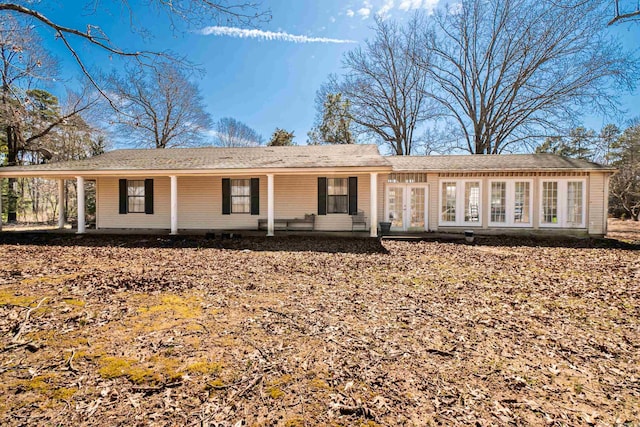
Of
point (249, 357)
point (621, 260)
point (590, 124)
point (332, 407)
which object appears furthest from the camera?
point (590, 124)

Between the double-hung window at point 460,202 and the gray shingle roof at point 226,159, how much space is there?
3624 millimetres

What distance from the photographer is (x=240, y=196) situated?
41.3 ft

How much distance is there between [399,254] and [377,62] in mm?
20616

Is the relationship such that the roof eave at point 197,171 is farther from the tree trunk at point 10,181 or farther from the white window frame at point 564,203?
the tree trunk at point 10,181

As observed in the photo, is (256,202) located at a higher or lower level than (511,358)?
higher

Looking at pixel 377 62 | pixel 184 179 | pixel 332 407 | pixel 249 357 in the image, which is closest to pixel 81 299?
pixel 249 357

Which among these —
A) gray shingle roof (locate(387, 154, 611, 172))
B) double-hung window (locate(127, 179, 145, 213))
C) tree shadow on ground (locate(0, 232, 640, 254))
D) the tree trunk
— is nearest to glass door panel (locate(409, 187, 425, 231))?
gray shingle roof (locate(387, 154, 611, 172))

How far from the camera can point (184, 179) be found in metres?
12.8

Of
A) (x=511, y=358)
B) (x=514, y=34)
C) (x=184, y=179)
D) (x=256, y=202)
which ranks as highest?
(x=514, y=34)

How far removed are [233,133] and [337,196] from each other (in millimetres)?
25911

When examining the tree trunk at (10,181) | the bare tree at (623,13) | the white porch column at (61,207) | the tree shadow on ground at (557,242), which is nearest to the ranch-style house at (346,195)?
the white porch column at (61,207)

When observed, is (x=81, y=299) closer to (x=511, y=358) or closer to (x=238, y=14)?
(x=238, y=14)

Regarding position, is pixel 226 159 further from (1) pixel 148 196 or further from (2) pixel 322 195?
(2) pixel 322 195

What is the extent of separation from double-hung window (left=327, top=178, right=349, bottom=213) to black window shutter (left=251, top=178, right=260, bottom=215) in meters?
2.98
